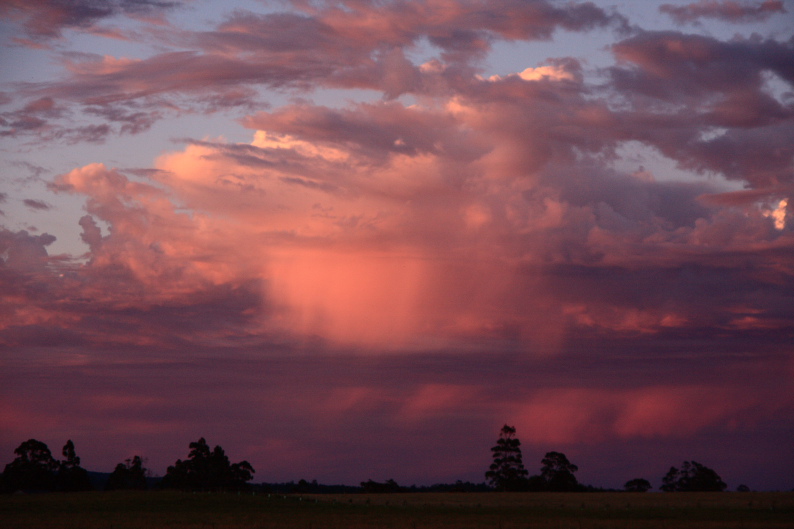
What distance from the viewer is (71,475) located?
158125 mm

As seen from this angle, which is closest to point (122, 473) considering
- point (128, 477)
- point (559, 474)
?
point (128, 477)

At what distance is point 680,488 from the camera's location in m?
186

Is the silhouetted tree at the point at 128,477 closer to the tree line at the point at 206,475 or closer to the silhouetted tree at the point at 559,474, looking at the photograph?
the tree line at the point at 206,475

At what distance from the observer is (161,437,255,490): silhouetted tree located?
17075 cm

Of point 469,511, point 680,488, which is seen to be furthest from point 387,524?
point 680,488

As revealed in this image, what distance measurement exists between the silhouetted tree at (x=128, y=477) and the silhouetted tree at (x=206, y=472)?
15.9m

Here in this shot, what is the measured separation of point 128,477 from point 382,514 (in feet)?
402

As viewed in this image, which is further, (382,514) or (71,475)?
(71,475)

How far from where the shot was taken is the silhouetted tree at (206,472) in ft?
560

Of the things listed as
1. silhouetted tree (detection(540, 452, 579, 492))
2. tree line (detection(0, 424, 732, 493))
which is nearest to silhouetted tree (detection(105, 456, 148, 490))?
tree line (detection(0, 424, 732, 493))

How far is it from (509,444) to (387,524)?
3773 inches

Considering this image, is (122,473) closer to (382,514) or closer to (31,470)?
(31,470)

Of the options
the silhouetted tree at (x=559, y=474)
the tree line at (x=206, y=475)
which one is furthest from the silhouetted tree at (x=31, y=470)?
the silhouetted tree at (x=559, y=474)

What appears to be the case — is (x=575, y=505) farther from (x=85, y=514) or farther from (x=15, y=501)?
(x=15, y=501)
